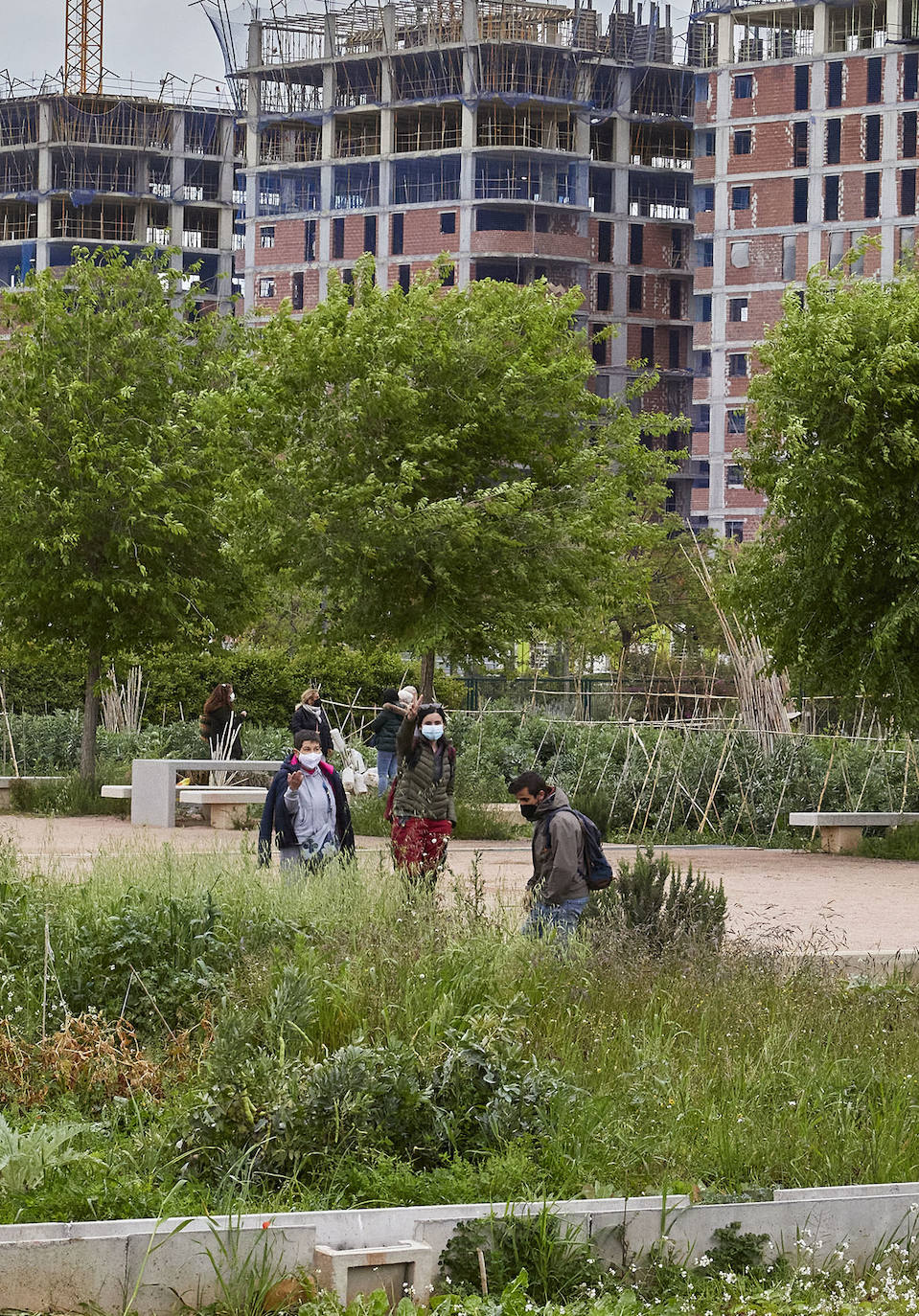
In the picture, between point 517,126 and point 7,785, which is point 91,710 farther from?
point 517,126

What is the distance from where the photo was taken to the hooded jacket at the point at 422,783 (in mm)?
13289

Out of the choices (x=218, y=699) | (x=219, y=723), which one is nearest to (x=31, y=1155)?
(x=218, y=699)

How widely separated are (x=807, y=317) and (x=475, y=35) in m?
79.9

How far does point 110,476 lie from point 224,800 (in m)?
4.44

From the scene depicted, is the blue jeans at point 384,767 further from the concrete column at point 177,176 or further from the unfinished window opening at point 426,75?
the concrete column at point 177,176

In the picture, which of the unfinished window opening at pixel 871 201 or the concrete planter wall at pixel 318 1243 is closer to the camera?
the concrete planter wall at pixel 318 1243

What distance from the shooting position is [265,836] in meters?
12.0

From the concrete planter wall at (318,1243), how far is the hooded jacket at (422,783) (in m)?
7.32

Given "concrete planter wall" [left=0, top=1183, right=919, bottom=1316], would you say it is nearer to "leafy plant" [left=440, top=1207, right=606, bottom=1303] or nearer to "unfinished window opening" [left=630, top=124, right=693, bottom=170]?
"leafy plant" [left=440, top=1207, right=606, bottom=1303]

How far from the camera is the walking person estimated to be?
1327cm

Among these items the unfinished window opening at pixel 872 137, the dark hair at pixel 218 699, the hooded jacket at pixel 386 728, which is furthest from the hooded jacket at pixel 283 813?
the unfinished window opening at pixel 872 137

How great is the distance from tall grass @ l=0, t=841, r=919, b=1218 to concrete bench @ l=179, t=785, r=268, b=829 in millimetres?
12656

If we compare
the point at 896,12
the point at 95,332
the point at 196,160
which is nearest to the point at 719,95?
the point at 896,12

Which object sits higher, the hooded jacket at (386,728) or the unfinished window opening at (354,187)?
the unfinished window opening at (354,187)
